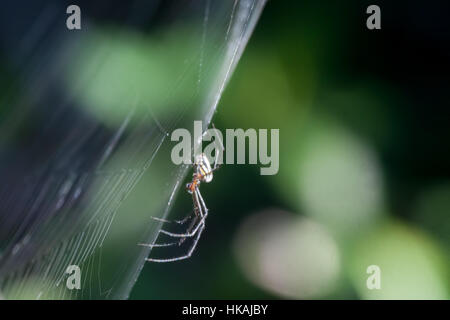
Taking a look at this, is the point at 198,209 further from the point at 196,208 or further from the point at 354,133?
the point at 354,133

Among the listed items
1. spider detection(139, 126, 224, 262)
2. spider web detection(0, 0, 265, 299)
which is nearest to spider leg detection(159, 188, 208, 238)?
spider detection(139, 126, 224, 262)

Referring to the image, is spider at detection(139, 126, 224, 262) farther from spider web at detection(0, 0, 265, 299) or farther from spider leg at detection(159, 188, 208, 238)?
spider web at detection(0, 0, 265, 299)

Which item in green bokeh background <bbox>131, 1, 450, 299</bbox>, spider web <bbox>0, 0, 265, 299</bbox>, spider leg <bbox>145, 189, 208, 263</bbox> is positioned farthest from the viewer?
spider leg <bbox>145, 189, 208, 263</bbox>

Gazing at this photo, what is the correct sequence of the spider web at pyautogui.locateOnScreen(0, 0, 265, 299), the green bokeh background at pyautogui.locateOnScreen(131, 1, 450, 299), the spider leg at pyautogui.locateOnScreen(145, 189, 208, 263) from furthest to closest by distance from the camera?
1. the spider leg at pyautogui.locateOnScreen(145, 189, 208, 263)
2. the green bokeh background at pyautogui.locateOnScreen(131, 1, 450, 299)
3. the spider web at pyautogui.locateOnScreen(0, 0, 265, 299)

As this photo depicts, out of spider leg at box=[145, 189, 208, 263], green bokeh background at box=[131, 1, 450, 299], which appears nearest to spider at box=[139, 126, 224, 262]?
spider leg at box=[145, 189, 208, 263]

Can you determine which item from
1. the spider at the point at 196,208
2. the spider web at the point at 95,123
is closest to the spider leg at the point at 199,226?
the spider at the point at 196,208

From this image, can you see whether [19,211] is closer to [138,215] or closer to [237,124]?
[138,215]

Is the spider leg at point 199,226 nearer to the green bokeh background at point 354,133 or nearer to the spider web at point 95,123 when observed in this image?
the green bokeh background at point 354,133

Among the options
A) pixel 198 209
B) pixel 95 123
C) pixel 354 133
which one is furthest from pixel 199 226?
pixel 95 123

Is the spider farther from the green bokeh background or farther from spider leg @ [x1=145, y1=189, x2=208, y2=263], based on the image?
the green bokeh background

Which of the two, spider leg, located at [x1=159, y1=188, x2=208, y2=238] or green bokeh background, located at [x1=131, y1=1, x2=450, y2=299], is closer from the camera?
green bokeh background, located at [x1=131, y1=1, x2=450, y2=299]
